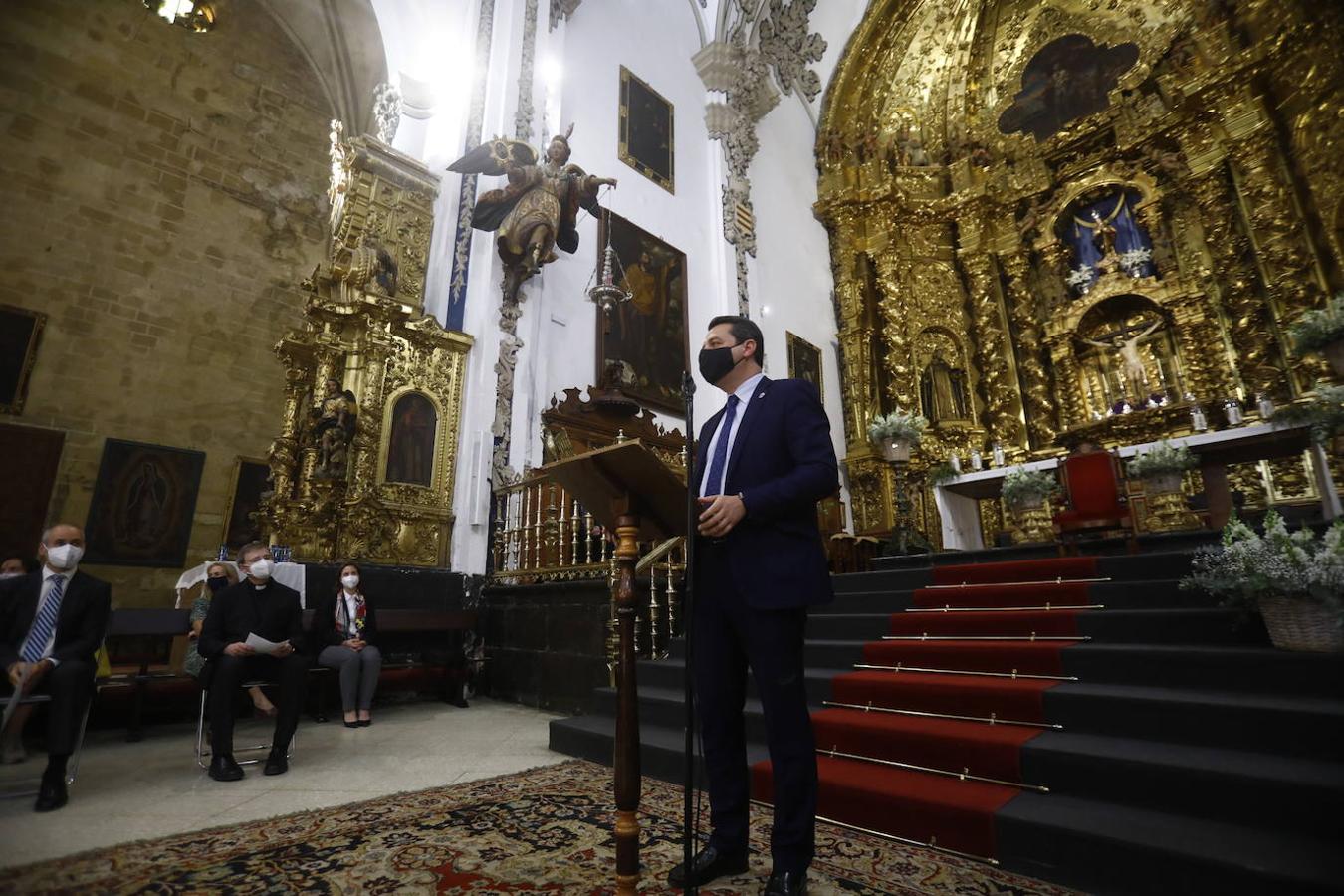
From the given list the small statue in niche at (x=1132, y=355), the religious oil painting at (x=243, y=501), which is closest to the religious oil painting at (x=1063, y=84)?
the small statue in niche at (x=1132, y=355)

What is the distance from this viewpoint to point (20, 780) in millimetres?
3412

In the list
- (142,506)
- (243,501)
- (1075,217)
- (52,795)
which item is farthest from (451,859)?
(1075,217)

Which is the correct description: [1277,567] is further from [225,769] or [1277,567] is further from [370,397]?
[370,397]

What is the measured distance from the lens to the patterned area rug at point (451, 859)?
2.13 meters

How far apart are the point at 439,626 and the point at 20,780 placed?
279 centimetres

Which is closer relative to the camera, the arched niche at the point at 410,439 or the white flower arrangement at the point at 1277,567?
the white flower arrangement at the point at 1277,567

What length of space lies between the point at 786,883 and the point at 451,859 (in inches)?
48.5

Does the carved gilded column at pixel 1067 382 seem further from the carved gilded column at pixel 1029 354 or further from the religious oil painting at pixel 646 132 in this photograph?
the religious oil painting at pixel 646 132

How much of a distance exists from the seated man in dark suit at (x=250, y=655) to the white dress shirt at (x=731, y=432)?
2981 mm

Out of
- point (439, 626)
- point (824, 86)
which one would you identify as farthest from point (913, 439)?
point (824, 86)

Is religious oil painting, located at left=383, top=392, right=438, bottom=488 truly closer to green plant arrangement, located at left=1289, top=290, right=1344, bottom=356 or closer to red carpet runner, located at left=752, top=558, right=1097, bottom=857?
red carpet runner, located at left=752, top=558, right=1097, bottom=857

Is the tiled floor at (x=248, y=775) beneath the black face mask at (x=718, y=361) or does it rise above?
beneath

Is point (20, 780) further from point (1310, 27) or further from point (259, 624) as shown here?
point (1310, 27)

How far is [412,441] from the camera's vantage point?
6.91 metres
